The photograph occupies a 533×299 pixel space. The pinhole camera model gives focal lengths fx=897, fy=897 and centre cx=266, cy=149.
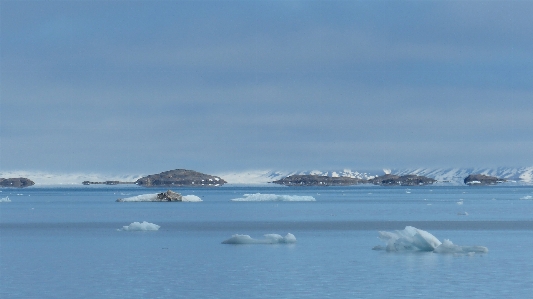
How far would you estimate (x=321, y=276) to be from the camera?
79.5 feet

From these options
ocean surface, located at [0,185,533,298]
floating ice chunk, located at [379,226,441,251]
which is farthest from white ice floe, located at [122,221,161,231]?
floating ice chunk, located at [379,226,441,251]

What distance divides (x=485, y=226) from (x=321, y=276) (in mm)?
28460

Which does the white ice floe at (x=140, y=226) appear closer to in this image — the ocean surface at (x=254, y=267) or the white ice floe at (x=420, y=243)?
the ocean surface at (x=254, y=267)

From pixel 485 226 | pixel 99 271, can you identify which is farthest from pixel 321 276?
pixel 485 226

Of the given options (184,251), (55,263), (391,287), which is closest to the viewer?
(391,287)

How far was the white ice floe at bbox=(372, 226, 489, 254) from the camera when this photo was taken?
29.8 m

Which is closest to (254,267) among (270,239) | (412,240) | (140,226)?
(412,240)

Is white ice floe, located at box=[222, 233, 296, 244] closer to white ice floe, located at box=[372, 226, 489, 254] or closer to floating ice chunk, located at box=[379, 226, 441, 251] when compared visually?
white ice floe, located at box=[372, 226, 489, 254]

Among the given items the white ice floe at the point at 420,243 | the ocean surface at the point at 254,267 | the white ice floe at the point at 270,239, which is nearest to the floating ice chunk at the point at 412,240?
the white ice floe at the point at 420,243

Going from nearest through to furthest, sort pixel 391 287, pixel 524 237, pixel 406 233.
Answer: pixel 391 287 → pixel 406 233 → pixel 524 237

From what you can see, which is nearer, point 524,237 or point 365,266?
point 365,266

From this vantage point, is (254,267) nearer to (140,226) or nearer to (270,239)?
(270,239)

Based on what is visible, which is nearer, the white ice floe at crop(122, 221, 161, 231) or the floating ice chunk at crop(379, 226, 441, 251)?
the floating ice chunk at crop(379, 226, 441, 251)

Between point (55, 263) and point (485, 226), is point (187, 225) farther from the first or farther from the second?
point (55, 263)
